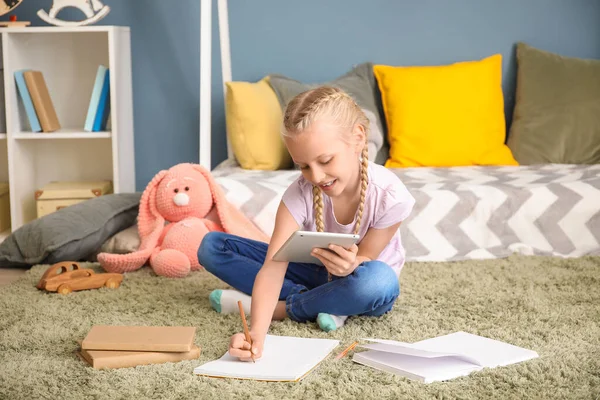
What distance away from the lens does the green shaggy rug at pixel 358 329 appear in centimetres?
125

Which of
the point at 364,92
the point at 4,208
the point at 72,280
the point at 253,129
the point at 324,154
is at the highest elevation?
the point at 324,154

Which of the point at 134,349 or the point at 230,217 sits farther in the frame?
the point at 230,217

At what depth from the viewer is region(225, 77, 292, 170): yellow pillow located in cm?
275

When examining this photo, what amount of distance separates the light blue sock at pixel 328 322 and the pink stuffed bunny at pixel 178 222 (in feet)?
2.08

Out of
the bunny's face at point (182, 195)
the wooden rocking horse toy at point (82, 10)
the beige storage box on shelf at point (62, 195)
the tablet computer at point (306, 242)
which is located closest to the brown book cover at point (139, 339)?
the tablet computer at point (306, 242)

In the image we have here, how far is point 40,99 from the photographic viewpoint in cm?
287

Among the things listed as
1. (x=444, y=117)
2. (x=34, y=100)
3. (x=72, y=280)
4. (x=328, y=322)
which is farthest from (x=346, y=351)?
(x=34, y=100)

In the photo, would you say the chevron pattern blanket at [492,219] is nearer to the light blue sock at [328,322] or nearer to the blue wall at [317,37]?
the light blue sock at [328,322]

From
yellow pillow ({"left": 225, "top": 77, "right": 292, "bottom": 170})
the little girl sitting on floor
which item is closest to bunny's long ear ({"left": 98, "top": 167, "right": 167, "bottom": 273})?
the little girl sitting on floor

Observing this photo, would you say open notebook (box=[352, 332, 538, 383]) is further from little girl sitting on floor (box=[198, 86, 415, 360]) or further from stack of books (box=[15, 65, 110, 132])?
stack of books (box=[15, 65, 110, 132])

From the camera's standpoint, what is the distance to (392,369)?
132 cm

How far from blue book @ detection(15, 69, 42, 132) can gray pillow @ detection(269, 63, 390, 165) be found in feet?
2.89

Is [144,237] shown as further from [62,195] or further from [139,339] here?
[139,339]

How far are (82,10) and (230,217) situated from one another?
3.61ft
